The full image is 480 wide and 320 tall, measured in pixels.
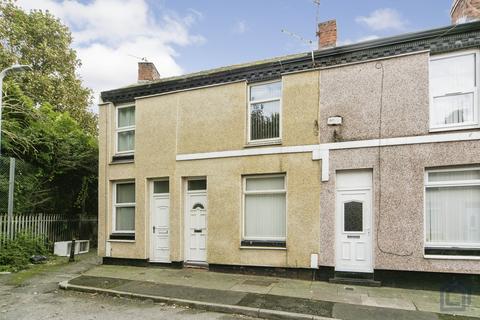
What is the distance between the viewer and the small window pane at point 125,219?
11.7 meters

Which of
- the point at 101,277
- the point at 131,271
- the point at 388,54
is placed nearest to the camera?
the point at 388,54

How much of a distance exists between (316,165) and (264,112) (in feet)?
7.39

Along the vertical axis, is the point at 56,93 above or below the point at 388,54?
above

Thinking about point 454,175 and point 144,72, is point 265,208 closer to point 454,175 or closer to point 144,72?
point 454,175

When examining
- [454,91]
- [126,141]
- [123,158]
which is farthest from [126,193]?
[454,91]

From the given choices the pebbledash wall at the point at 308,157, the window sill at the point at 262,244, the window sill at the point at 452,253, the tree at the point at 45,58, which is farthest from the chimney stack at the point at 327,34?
the tree at the point at 45,58

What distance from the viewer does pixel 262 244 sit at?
966 centimetres

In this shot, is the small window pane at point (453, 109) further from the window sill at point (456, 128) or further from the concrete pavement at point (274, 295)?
the concrete pavement at point (274, 295)

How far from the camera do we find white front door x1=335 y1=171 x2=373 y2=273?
8.73 meters

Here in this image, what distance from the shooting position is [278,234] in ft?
31.9

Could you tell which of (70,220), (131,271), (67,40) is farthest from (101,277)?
(67,40)

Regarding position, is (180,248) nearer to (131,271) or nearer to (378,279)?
(131,271)

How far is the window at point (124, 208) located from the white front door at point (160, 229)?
884 mm

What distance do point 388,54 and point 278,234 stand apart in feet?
18.2
